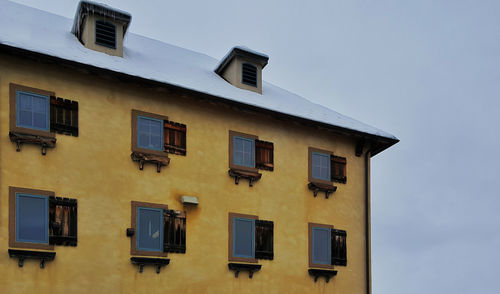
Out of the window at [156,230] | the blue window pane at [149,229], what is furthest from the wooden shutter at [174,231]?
the blue window pane at [149,229]

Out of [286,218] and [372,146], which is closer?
[286,218]

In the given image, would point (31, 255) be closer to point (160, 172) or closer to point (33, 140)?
point (33, 140)

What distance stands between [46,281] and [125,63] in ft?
24.7

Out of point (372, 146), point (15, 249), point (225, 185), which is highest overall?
point (372, 146)

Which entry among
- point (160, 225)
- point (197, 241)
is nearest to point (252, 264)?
point (197, 241)

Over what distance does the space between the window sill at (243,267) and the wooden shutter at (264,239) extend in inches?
16.2

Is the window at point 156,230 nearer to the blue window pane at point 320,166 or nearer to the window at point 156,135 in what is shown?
the window at point 156,135

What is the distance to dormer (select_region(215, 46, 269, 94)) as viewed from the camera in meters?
24.0

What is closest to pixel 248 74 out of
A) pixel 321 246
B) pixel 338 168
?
pixel 338 168

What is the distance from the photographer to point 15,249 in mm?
17047

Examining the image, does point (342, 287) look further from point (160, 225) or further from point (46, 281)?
point (46, 281)

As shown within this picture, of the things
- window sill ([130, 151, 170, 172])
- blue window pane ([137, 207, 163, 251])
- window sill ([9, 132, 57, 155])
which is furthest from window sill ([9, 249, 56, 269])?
window sill ([130, 151, 170, 172])

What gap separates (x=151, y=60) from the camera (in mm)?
Answer: 22672

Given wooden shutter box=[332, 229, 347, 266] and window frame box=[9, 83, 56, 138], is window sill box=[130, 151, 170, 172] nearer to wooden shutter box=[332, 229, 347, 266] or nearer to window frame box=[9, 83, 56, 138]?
window frame box=[9, 83, 56, 138]
